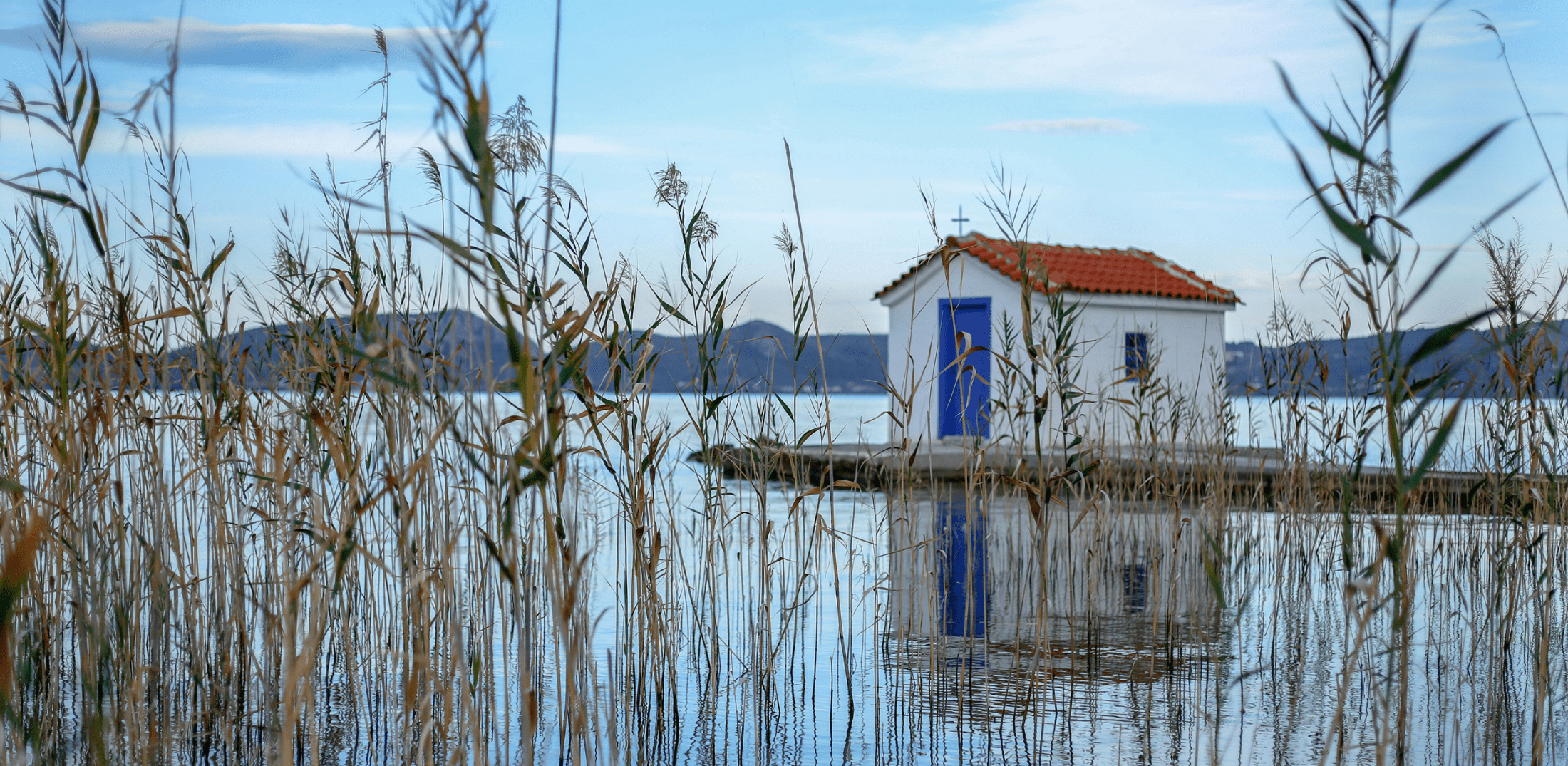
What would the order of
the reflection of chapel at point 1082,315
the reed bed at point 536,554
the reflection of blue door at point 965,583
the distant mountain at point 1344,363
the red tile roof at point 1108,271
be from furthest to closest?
the red tile roof at point 1108,271 < the reflection of chapel at point 1082,315 < the reflection of blue door at point 965,583 < the distant mountain at point 1344,363 < the reed bed at point 536,554

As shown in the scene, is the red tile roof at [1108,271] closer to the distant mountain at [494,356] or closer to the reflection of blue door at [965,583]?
the reflection of blue door at [965,583]

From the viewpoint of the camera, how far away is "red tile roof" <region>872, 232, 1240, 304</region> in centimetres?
1241

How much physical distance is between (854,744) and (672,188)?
5.88 feet

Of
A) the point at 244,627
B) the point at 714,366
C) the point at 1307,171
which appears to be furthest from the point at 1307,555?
the point at 244,627

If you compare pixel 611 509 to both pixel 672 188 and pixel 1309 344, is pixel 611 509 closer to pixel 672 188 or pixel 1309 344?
pixel 1309 344

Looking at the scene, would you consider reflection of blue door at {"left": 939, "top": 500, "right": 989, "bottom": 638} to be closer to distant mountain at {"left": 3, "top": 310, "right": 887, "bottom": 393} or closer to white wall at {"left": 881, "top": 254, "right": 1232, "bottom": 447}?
distant mountain at {"left": 3, "top": 310, "right": 887, "bottom": 393}

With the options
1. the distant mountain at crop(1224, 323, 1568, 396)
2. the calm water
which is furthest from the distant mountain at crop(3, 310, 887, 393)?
the distant mountain at crop(1224, 323, 1568, 396)

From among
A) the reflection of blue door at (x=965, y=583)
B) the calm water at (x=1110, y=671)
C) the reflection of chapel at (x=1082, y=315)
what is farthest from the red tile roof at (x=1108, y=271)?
the calm water at (x=1110, y=671)

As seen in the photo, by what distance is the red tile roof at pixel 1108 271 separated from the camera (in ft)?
40.7

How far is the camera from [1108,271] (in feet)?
44.2

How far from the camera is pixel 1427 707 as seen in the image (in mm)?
3580

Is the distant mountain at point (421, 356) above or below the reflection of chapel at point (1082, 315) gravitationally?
below

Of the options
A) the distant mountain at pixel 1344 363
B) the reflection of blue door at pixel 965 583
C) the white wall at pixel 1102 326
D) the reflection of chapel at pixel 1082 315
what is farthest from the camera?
the reflection of chapel at pixel 1082 315

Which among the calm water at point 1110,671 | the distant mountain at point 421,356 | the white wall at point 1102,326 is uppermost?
the white wall at point 1102,326
